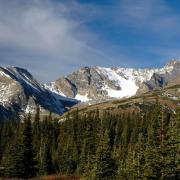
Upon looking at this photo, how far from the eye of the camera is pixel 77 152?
143250mm

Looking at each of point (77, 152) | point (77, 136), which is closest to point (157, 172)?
point (77, 152)

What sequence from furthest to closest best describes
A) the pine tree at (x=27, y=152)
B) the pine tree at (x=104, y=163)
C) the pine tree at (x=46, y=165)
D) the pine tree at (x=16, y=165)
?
the pine tree at (x=46, y=165)
the pine tree at (x=27, y=152)
the pine tree at (x=16, y=165)
the pine tree at (x=104, y=163)

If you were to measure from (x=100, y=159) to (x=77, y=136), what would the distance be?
412 ft

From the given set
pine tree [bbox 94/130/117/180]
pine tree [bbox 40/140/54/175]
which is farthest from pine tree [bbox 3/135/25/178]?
pine tree [bbox 40/140/54/175]

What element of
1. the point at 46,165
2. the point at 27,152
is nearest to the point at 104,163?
the point at 27,152

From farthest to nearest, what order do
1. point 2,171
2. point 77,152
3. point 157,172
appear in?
point 77,152, point 2,171, point 157,172

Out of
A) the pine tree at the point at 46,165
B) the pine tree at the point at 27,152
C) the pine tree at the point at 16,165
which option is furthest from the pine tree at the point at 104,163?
the pine tree at the point at 46,165

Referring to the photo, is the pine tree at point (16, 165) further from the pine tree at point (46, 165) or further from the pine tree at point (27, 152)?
the pine tree at point (46, 165)

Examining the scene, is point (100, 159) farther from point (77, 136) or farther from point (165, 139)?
point (77, 136)

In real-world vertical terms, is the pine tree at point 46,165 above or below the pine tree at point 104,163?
above

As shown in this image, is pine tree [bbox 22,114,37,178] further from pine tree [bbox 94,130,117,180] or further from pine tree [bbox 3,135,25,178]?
pine tree [bbox 94,130,117,180]

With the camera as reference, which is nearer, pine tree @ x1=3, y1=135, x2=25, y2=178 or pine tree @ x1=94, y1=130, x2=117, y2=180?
pine tree @ x1=94, y1=130, x2=117, y2=180

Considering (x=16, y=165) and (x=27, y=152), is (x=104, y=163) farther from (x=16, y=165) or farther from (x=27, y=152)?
(x=27, y=152)

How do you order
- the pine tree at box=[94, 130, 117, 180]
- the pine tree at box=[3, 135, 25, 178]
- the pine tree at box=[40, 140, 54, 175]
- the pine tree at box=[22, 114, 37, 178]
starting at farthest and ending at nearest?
the pine tree at box=[40, 140, 54, 175]
the pine tree at box=[22, 114, 37, 178]
the pine tree at box=[3, 135, 25, 178]
the pine tree at box=[94, 130, 117, 180]
